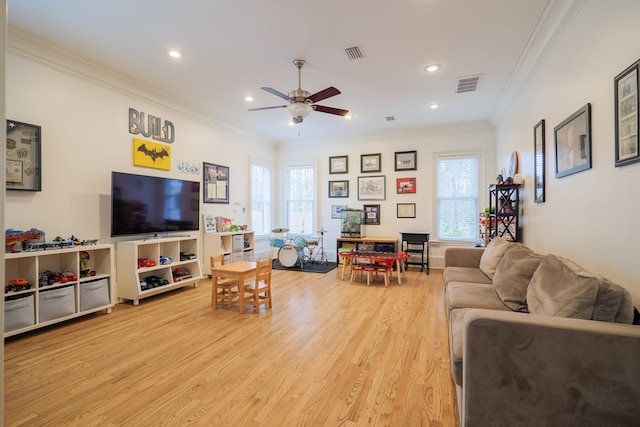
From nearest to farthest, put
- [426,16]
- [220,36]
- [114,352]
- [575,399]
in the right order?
[575,399]
[114,352]
[426,16]
[220,36]

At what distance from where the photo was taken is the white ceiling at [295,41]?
259 cm

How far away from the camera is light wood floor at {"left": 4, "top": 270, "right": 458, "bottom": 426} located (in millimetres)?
1751

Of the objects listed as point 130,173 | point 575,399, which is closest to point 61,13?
point 130,173

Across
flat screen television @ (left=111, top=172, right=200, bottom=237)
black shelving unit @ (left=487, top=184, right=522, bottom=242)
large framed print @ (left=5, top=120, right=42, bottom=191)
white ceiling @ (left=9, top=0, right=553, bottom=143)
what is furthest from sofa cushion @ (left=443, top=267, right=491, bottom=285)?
large framed print @ (left=5, top=120, right=42, bottom=191)

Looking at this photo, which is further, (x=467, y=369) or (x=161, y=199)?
(x=161, y=199)

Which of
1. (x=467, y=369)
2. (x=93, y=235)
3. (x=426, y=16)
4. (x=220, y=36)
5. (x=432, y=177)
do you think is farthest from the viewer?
(x=432, y=177)

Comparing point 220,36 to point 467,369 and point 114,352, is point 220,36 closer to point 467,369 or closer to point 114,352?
point 114,352

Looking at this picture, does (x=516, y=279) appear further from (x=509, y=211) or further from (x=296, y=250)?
(x=296, y=250)

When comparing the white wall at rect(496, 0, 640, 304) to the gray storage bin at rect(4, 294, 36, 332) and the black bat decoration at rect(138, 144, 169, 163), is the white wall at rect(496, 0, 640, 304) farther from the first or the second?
the black bat decoration at rect(138, 144, 169, 163)

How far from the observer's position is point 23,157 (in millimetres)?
2994

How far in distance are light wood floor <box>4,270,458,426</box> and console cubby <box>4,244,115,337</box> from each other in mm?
155

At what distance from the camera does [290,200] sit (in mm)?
7570

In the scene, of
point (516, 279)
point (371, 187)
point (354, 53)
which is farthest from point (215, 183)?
point (516, 279)

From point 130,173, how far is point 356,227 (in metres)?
4.33
